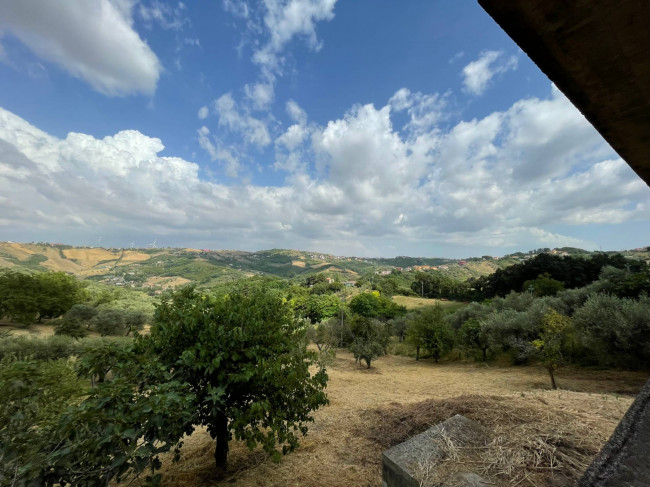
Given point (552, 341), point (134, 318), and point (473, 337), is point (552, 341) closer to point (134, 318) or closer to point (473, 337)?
point (473, 337)

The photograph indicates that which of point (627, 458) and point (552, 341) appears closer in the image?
point (627, 458)

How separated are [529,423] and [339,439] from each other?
4.32 m

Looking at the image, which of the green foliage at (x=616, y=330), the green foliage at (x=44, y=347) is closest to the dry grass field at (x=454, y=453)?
the green foliage at (x=616, y=330)

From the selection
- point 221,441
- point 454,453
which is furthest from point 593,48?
point 221,441

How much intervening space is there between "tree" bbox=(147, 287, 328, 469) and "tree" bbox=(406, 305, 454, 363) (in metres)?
20.1

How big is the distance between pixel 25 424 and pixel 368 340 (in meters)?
21.1

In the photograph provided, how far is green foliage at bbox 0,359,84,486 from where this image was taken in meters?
2.39

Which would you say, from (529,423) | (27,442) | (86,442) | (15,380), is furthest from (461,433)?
(15,380)

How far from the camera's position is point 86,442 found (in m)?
2.62

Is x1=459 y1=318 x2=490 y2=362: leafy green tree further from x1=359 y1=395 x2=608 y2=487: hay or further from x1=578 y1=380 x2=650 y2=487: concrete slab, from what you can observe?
x1=578 y1=380 x2=650 y2=487: concrete slab

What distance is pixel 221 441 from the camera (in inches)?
231

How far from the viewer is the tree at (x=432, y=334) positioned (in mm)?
22562

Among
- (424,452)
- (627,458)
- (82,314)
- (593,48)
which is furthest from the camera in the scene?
(82,314)

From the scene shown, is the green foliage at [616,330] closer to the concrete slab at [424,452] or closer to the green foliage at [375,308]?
the concrete slab at [424,452]
